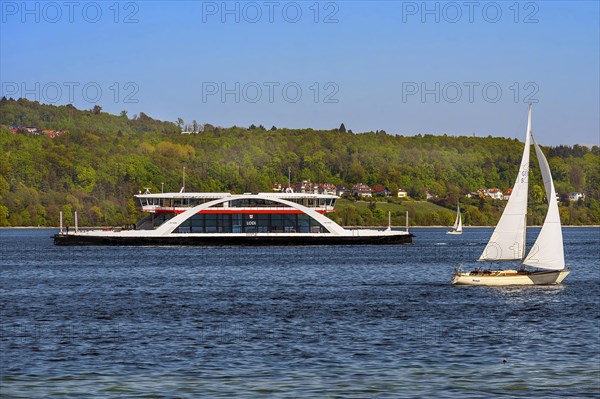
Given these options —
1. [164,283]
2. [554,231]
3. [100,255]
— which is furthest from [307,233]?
[554,231]

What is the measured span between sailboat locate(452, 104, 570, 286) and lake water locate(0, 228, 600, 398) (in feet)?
3.38

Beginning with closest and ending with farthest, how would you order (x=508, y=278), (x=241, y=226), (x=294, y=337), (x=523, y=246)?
(x=294, y=337), (x=508, y=278), (x=523, y=246), (x=241, y=226)

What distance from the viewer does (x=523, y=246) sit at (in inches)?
2650

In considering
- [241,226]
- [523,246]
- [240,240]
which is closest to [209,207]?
[241,226]

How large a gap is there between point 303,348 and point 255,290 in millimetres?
29438

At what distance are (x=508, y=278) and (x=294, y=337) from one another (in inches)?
974

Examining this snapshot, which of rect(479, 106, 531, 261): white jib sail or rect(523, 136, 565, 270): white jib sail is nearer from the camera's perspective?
rect(523, 136, 565, 270): white jib sail

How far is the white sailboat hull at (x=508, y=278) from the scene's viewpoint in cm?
6538

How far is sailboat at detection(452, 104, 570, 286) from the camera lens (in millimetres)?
65125

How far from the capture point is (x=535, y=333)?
45.4 meters

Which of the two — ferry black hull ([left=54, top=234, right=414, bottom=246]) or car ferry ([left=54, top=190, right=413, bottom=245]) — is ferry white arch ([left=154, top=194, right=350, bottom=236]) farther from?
ferry black hull ([left=54, top=234, right=414, bottom=246])

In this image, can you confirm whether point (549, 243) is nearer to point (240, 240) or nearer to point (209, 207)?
point (240, 240)

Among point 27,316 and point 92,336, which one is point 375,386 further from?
point 27,316

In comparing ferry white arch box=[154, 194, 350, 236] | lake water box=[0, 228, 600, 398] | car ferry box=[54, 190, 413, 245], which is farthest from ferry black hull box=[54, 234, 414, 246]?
lake water box=[0, 228, 600, 398]
